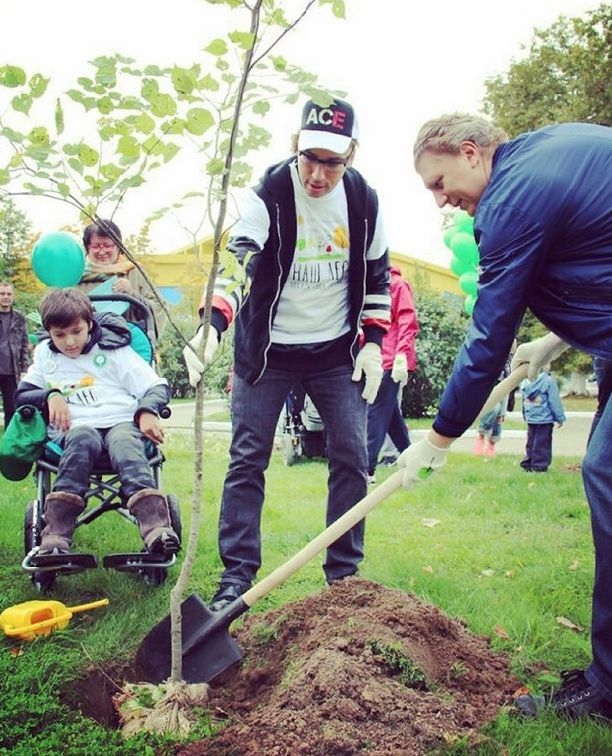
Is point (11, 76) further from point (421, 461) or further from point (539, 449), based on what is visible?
point (539, 449)

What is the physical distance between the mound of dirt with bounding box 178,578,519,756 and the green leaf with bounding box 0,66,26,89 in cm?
181

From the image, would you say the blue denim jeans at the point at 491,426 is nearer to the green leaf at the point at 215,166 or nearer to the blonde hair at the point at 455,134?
the blonde hair at the point at 455,134

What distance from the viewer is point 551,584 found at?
3539 millimetres

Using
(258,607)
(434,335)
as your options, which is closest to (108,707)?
(258,607)

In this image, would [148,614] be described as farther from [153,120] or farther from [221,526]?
[153,120]

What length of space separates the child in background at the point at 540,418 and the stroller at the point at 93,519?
4285 millimetres

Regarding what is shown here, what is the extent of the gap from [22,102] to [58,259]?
3186mm

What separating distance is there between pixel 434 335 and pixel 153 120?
12.0 metres

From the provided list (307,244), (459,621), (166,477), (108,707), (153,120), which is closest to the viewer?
(153,120)

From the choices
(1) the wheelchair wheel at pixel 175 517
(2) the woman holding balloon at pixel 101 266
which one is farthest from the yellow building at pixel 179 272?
(1) the wheelchair wheel at pixel 175 517

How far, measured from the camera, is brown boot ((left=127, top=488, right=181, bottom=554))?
324 centimetres

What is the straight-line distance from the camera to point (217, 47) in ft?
6.76

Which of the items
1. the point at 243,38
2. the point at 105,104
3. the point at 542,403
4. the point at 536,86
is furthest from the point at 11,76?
the point at 536,86

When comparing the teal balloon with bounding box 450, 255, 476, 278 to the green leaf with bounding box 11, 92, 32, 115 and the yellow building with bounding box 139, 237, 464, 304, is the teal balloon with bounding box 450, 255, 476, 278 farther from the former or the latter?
the yellow building with bounding box 139, 237, 464, 304
